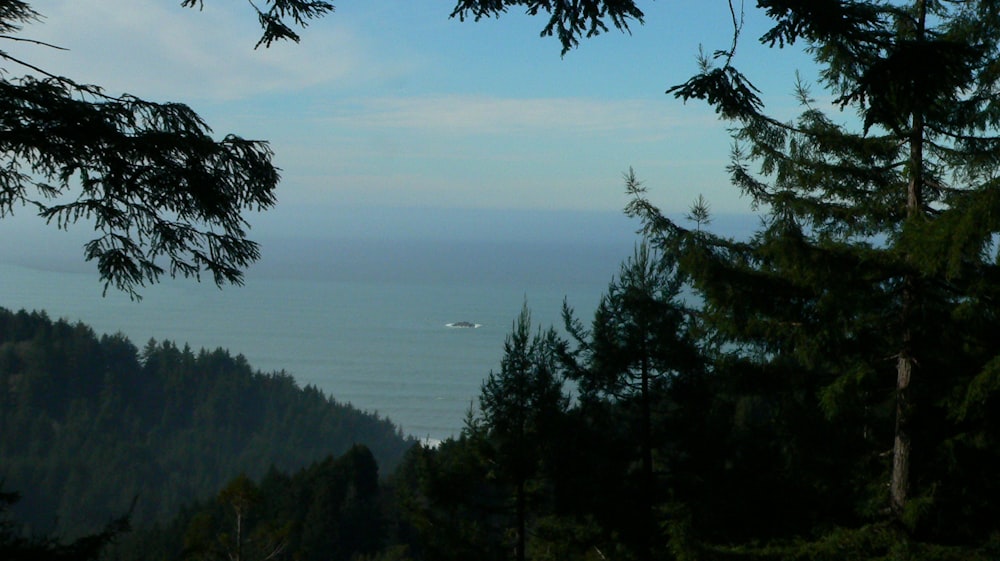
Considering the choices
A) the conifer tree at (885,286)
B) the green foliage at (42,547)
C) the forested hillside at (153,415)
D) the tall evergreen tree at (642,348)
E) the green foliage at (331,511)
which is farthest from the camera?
the forested hillside at (153,415)

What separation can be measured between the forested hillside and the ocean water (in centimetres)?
192

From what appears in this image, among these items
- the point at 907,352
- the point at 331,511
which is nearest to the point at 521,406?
the point at 907,352

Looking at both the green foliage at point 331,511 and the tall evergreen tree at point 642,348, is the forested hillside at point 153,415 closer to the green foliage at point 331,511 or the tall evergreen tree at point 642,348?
the green foliage at point 331,511

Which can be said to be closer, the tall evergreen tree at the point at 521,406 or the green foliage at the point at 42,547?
the green foliage at the point at 42,547

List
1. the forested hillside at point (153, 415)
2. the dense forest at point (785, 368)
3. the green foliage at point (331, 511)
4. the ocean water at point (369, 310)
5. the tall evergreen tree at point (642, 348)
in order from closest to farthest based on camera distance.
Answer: the dense forest at point (785, 368), the tall evergreen tree at point (642, 348), the green foliage at point (331, 511), the ocean water at point (369, 310), the forested hillside at point (153, 415)

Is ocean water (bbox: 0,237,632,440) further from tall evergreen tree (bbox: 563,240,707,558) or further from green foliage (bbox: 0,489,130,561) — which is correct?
green foliage (bbox: 0,489,130,561)

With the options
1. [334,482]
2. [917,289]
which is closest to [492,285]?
[334,482]

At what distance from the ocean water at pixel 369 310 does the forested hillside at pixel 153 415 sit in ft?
6.29

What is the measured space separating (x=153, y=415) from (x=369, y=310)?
1589 centimetres

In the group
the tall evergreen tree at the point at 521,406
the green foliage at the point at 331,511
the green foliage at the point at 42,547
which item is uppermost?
the tall evergreen tree at the point at 521,406

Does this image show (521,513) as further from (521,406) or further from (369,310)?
(369,310)

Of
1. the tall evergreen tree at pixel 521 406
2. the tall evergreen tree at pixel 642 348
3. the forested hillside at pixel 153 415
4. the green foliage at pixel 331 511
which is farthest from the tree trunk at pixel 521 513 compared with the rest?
the forested hillside at pixel 153 415

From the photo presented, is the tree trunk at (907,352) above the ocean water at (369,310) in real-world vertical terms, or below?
below

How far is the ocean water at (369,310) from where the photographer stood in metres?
37.6
